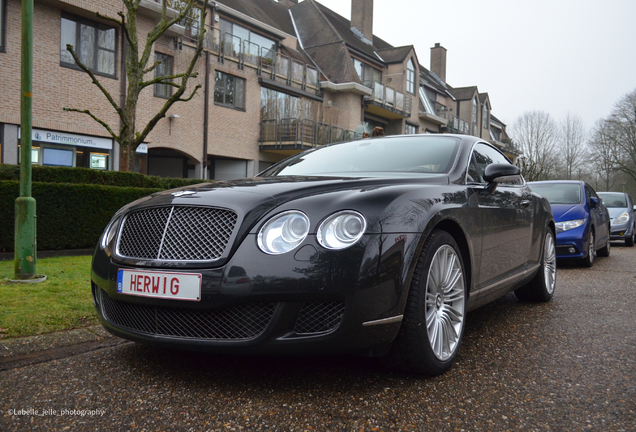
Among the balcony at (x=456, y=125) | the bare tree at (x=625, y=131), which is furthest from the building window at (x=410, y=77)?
the bare tree at (x=625, y=131)

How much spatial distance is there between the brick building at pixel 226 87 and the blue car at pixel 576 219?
42.0ft

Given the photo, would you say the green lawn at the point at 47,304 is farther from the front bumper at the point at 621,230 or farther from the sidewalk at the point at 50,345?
the front bumper at the point at 621,230

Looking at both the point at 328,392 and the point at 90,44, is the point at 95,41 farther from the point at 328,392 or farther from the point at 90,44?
the point at 328,392

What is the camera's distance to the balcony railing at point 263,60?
68.1 feet

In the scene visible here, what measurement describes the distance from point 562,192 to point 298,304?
8432 mm

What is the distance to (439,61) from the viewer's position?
4622cm

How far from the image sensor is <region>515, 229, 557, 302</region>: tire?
199 inches

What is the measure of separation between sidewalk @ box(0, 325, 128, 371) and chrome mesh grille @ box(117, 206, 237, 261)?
36.1 inches

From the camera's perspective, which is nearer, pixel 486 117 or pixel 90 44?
pixel 90 44

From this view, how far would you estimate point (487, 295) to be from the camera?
3.69 m

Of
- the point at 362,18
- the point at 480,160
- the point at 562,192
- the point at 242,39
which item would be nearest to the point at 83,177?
the point at 480,160

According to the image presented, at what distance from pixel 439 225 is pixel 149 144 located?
16.5 m

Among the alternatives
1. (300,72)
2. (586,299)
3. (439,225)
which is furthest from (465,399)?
(300,72)

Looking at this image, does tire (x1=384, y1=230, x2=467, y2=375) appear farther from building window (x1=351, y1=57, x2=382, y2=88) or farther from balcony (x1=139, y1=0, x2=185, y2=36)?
building window (x1=351, y1=57, x2=382, y2=88)
